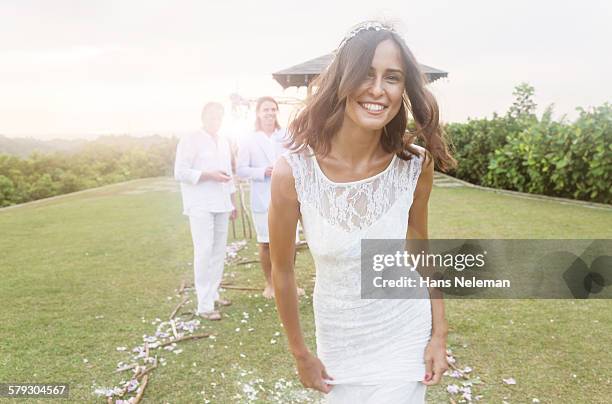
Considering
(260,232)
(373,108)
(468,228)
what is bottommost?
(468,228)

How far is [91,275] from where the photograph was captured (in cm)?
758

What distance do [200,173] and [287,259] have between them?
3.82 metres

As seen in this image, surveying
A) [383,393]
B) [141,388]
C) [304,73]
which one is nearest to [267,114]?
[304,73]

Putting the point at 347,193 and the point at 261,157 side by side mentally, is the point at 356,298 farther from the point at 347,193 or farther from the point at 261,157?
the point at 261,157

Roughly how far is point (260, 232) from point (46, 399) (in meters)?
2.90

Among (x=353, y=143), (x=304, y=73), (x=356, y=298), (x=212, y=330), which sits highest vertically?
(x=304, y=73)

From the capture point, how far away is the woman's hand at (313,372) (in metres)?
1.94

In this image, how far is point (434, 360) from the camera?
1.92m

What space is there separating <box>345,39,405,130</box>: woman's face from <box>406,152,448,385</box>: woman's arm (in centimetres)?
33

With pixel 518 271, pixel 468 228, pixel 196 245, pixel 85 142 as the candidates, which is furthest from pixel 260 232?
pixel 85 142

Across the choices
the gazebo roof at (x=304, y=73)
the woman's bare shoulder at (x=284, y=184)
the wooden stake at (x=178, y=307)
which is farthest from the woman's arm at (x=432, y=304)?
the gazebo roof at (x=304, y=73)

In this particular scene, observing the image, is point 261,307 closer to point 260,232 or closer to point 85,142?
point 260,232

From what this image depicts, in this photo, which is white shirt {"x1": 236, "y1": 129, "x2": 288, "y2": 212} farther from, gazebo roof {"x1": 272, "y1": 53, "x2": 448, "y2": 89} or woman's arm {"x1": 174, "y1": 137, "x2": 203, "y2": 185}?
gazebo roof {"x1": 272, "y1": 53, "x2": 448, "y2": 89}

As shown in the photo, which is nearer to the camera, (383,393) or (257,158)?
(383,393)
